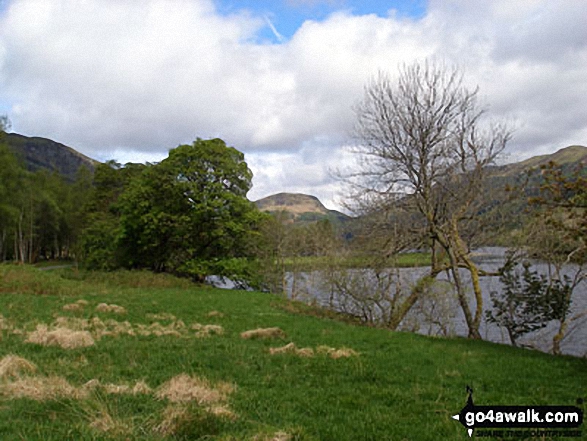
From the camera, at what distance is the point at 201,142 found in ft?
106

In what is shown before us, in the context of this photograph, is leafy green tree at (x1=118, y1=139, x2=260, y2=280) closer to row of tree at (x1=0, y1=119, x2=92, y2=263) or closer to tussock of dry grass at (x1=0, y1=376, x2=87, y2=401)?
row of tree at (x1=0, y1=119, x2=92, y2=263)

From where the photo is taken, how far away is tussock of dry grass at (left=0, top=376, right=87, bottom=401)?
559 cm

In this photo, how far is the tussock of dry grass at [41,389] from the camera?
18.3 feet

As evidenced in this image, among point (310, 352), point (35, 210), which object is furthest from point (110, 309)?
→ point (35, 210)

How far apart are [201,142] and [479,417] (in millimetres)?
29014

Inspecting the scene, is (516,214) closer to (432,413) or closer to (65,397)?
(432,413)

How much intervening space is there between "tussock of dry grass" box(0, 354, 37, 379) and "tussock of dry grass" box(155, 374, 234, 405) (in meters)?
2.17

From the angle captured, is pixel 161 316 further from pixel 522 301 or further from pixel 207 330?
pixel 522 301

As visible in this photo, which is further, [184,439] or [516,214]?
[516,214]

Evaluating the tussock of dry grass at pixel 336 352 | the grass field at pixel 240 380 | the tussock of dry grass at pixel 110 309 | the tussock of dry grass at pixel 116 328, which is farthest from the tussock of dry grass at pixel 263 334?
the tussock of dry grass at pixel 110 309

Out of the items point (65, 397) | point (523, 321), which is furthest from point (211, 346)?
point (523, 321)

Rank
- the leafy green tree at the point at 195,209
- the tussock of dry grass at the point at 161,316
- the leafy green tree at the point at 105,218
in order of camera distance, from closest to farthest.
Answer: the tussock of dry grass at the point at 161,316 → the leafy green tree at the point at 195,209 → the leafy green tree at the point at 105,218

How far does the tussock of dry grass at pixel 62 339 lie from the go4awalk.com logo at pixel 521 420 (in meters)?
7.35

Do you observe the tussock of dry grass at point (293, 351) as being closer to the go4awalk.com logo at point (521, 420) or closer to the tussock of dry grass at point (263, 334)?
the tussock of dry grass at point (263, 334)
